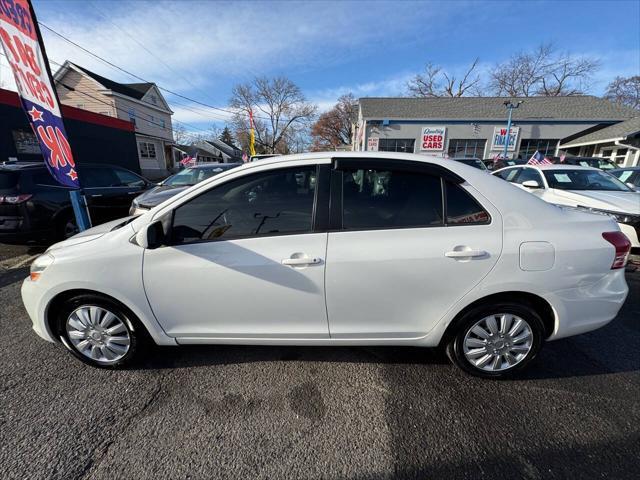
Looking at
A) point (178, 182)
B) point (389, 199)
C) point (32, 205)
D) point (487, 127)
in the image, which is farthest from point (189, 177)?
point (487, 127)

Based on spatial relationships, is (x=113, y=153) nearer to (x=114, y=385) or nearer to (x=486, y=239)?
(x=114, y=385)

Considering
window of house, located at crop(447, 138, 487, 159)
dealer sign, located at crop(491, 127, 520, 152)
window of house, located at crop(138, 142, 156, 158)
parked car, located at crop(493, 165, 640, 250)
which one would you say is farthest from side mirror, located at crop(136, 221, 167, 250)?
window of house, located at crop(138, 142, 156, 158)

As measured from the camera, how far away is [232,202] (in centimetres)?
207

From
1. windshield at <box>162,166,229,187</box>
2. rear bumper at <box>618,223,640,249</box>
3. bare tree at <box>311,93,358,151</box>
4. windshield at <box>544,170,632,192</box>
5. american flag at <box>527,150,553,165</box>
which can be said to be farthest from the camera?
bare tree at <box>311,93,358,151</box>

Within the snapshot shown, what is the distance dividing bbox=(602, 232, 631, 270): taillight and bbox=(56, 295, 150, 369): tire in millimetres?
3525

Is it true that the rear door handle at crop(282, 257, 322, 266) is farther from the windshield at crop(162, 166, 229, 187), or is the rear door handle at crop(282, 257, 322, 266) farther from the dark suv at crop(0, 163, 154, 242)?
the windshield at crop(162, 166, 229, 187)

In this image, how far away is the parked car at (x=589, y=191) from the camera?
443 centimetres

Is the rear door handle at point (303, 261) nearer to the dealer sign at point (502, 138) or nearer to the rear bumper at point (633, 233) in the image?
the rear bumper at point (633, 233)

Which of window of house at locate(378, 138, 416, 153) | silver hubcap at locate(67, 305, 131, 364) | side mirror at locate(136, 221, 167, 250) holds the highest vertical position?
Result: window of house at locate(378, 138, 416, 153)

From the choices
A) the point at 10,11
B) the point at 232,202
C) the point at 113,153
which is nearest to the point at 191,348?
the point at 232,202

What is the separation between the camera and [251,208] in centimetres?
207

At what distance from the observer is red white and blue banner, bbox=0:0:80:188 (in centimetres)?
323

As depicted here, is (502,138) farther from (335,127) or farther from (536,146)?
(335,127)

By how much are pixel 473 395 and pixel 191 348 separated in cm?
240
